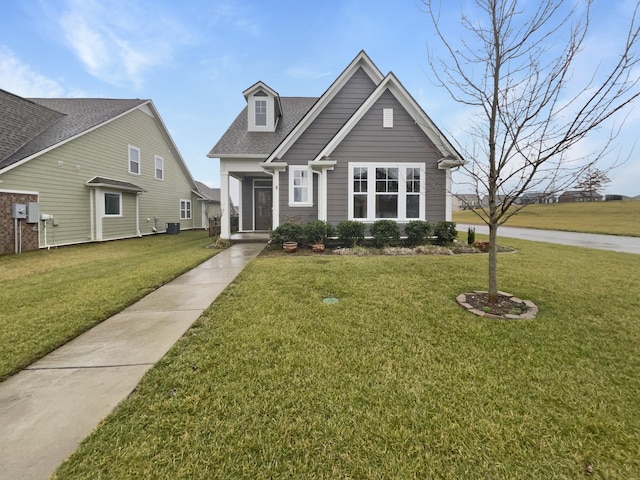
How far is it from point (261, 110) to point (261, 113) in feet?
0.47

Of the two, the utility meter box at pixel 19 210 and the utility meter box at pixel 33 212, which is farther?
the utility meter box at pixel 33 212

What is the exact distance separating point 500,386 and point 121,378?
3588mm

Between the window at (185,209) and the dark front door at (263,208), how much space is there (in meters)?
10.5

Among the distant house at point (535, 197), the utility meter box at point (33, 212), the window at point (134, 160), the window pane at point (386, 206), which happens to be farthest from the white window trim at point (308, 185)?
the window at point (134, 160)

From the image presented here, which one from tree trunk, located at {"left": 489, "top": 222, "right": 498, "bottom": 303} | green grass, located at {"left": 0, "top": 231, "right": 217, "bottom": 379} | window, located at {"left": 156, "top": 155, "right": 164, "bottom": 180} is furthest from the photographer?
window, located at {"left": 156, "top": 155, "right": 164, "bottom": 180}

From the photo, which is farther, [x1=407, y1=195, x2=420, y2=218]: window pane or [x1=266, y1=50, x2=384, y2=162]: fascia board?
[x1=266, y1=50, x2=384, y2=162]: fascia board

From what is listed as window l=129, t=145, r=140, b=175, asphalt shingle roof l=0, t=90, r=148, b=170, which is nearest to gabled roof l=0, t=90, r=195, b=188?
asphalt shingle roof l=0, t=90, r=148, b=170

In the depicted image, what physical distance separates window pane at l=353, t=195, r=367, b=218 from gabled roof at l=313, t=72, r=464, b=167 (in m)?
1.96

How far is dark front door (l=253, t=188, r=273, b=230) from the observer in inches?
617

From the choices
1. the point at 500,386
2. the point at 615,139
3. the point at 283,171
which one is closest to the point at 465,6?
the point at 615,139

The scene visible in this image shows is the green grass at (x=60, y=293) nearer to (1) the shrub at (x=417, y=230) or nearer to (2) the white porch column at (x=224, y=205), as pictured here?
(2) the white porch column at (x=224, y=205)

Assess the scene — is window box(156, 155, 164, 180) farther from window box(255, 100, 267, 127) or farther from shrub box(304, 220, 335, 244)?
shrub box(304, 220, 335, 244)

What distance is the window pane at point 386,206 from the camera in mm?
10789

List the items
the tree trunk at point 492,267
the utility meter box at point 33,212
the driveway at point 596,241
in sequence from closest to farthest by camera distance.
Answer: the tree trunk at point 492,267, the utility meter box at point 33,212, the driveway at point 596,241
